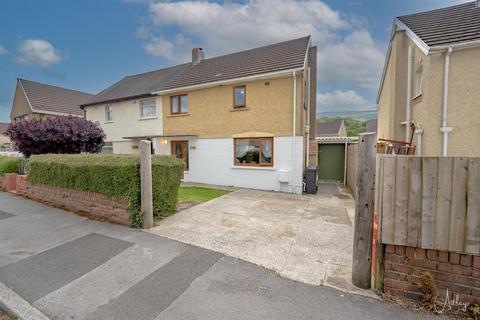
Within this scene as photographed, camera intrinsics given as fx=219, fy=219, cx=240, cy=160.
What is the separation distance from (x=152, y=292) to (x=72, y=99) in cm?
3452

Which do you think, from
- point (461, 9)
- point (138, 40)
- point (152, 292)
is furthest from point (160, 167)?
point (138, 40)

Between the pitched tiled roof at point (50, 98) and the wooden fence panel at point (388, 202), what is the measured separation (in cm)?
3242

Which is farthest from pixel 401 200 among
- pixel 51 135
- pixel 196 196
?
pixel 51 135

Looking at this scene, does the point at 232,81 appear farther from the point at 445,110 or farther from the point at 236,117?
the point at 445,110

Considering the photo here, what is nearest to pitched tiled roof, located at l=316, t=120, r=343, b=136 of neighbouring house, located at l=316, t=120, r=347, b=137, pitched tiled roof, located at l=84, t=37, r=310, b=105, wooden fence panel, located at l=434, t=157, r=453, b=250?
neighbouring house, located at l=316, t=120, r=347, b=137

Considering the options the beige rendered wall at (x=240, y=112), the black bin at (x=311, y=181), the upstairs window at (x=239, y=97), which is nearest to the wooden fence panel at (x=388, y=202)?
the beige rendered wall at (x=240, y=112)

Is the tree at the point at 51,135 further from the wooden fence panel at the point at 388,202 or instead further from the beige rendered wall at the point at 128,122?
the wooden fence panel at the point at 388,202

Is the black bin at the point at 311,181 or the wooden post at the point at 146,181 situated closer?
the wooden post at the point at 146,181

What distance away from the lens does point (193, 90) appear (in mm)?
13031

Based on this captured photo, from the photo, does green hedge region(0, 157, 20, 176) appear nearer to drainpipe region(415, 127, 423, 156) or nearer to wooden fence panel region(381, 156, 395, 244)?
wooden fence panel region(381, 156, 395, 244)

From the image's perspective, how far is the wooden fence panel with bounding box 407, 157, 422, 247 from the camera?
265 centimetres

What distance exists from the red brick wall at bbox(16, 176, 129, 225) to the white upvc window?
781 centimetres

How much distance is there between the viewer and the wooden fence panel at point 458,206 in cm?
247

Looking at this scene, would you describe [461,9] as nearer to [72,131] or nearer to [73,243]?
[73,243]
